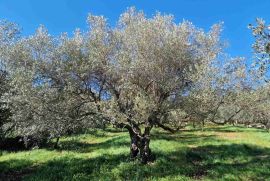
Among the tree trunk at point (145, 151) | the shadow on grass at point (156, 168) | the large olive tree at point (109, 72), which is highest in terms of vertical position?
the large olive tree at point (109, 72)

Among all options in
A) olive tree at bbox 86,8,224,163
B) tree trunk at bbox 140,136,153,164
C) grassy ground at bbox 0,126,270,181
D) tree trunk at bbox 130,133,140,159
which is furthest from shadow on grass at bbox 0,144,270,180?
olive tree at bbox 86,8,224,163

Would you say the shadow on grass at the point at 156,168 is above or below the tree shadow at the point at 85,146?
below

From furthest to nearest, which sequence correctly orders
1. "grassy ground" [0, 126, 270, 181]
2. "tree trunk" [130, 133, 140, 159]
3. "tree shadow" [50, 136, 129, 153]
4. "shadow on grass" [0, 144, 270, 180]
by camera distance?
"tree shadow" [50, 136, 129, 153]
"tree trunk" [130, 133, 140, 159]
"grassy ground" [0, 126, 270, 181]
"shadow on grass" [0, 144, 270, 180]

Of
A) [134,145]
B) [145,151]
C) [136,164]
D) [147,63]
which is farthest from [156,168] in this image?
[147,63]

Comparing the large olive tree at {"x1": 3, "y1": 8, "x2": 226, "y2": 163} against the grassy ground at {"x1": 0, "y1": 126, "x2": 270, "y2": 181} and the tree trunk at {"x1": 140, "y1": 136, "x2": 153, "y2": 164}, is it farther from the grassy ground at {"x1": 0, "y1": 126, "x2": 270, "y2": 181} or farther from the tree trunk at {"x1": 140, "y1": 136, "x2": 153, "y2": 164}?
the grassy ground at {"x1": 0, "y1": 126, "x2": 270, "y2": 181}

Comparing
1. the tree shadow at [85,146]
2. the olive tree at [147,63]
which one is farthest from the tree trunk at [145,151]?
the tree shadow at [85,146]

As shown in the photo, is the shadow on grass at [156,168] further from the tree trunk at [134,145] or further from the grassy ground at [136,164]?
the tree trunk at [134,145]

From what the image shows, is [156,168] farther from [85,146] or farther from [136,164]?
[85,146]

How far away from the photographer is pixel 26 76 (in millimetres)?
24172

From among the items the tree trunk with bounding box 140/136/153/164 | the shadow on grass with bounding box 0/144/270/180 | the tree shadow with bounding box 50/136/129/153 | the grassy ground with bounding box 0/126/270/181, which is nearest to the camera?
the shadow on grass with bounding box 0/144/270/180

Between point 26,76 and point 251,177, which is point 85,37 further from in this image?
point 251,177

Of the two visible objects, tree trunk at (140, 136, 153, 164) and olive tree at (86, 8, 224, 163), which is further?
tree trunk at (140, 136, 153, 164)

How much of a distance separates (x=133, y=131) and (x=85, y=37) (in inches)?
281

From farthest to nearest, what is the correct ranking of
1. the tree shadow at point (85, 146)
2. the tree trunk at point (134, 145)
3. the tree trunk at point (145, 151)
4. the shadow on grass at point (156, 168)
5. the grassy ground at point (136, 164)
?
1. the tree shadow at point (85, 146)
2. the tree trunk at point (134, 145)
3. the tree trunk at point (145, 151)
4. the grassy ground at point (136, 164)
5. the shadow on grass at point (156, 168)
